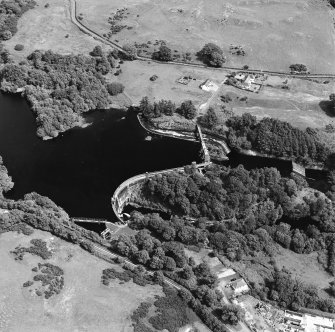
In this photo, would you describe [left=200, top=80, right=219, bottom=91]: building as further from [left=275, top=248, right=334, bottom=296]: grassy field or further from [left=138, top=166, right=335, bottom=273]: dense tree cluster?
[left=275, top=248, right=334, bottom=296]: grassy field

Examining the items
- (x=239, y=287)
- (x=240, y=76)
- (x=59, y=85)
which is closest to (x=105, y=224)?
(x=239, y=287)

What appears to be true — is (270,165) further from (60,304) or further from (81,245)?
(60,304)

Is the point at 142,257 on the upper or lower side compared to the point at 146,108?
lower

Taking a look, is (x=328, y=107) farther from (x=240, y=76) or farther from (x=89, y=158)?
(x=89, y=158)

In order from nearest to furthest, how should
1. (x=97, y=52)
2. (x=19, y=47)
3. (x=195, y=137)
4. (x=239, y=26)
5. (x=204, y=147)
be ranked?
(x=204, y=147), (x=195, y=137), (x=97, y=52), (x=19, y=47), (x=239, y=26)

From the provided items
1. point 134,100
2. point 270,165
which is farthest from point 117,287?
point 134,100

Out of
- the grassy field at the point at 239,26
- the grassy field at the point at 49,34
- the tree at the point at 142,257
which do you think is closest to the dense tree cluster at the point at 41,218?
the tree at the point at 142,257
